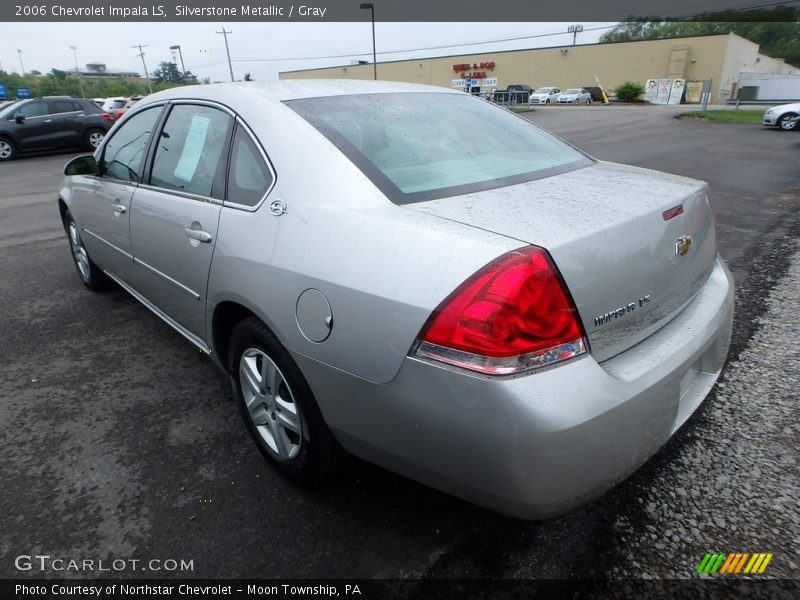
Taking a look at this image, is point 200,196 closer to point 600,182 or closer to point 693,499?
point 600,182

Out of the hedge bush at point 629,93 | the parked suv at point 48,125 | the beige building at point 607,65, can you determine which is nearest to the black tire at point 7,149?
the parked suv at point 48,125

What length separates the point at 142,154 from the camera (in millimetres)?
3078

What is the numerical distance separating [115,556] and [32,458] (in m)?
0.88

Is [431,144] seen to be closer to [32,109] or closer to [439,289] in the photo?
[439,289]

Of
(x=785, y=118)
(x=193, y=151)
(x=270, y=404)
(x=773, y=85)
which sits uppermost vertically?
(x=193, y=151)

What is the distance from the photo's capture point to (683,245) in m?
1.85

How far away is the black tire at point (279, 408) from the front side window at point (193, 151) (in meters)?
0.71

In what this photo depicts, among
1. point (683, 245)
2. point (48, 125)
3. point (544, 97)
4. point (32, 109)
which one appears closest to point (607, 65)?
point (544, 97)

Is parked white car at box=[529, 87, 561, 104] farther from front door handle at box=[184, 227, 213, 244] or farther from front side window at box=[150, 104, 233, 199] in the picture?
front door handle at box=[184, 227, 213, 244]

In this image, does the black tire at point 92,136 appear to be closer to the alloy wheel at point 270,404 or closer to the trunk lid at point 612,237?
the alloy wheel at point 270,404

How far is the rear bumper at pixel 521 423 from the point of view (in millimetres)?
1406

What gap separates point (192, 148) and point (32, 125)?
605 inches

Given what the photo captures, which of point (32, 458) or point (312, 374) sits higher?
point (312, 374)

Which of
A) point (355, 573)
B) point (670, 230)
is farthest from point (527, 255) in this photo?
point (355, 573)
